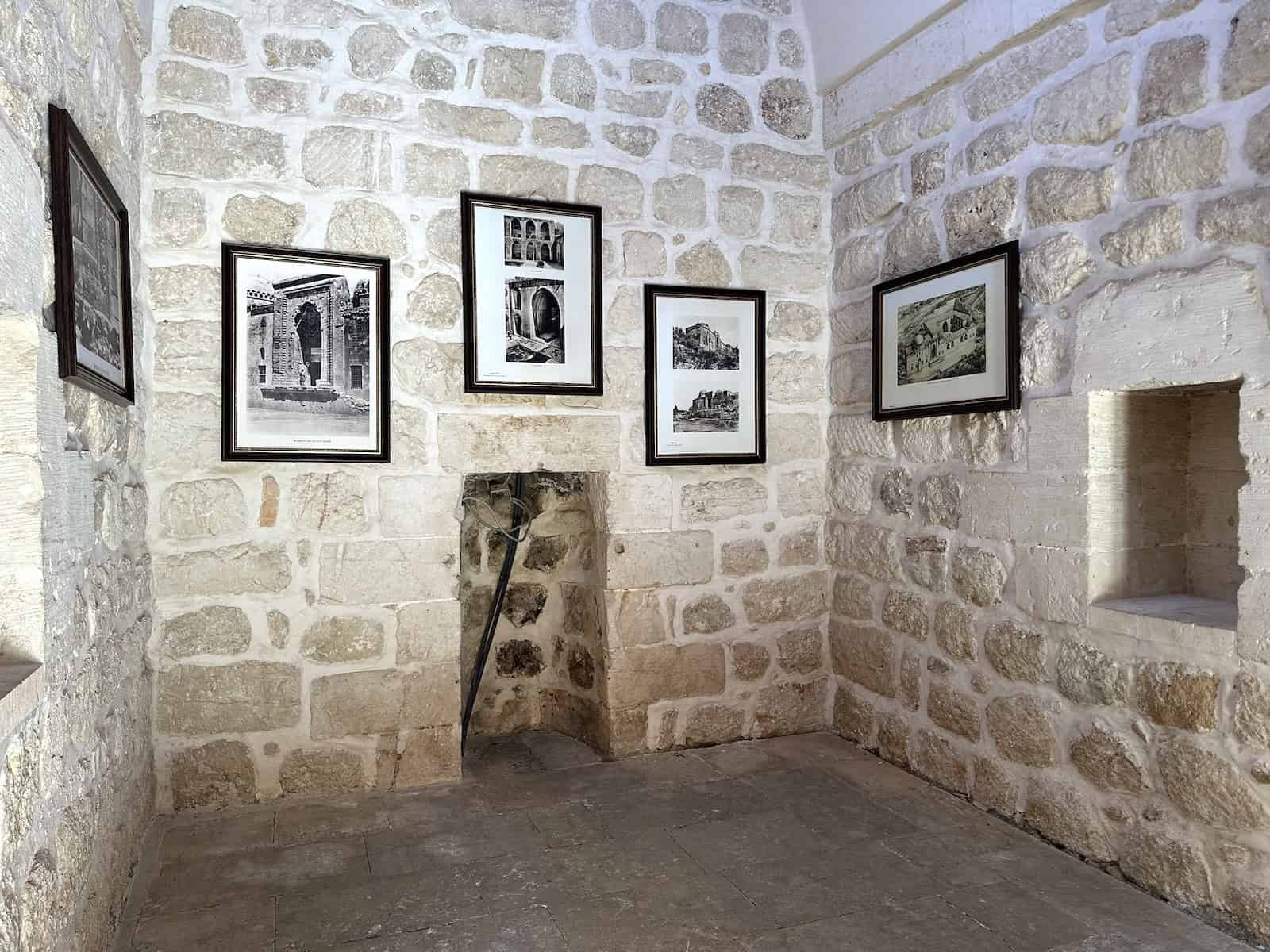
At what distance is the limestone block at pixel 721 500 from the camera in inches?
130

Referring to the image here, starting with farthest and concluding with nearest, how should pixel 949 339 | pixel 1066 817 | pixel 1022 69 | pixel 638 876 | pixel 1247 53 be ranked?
pixel 949 339, pixel 1022 69, pixel 1066 817, pixel 638 876, pixel 1247 53

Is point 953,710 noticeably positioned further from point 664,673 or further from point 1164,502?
point 664,673

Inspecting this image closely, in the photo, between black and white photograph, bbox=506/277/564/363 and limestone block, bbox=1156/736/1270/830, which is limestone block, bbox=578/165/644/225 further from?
limestone block, bbox=1156/736/1270/830

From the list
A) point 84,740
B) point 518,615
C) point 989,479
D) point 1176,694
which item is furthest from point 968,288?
point 84,740

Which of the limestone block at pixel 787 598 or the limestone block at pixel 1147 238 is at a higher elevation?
the limestone block at pixel 1147 238

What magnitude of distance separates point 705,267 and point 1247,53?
5.64 feet

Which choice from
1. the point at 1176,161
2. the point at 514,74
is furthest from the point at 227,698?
the point at 1176,161

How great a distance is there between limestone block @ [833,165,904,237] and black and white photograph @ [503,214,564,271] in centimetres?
108

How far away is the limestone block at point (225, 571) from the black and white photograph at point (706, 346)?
1.51 metres

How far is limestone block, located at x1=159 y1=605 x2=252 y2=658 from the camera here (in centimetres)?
271

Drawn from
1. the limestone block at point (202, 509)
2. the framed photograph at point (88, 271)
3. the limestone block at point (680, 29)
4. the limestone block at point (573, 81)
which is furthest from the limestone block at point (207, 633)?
the limestone block at point (680, 29)

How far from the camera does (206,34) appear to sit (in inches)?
107

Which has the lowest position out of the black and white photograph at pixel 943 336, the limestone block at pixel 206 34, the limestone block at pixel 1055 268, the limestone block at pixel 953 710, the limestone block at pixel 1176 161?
the limestone block at pixel 953 710

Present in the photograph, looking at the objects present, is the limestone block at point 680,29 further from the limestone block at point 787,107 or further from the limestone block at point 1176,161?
the limestone block at point 1176,161
